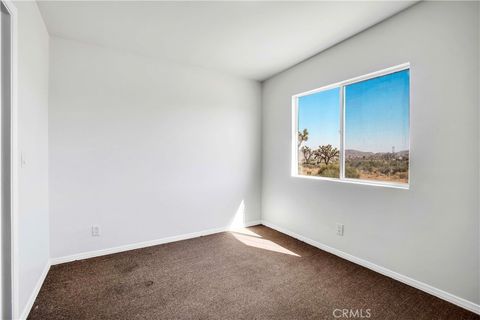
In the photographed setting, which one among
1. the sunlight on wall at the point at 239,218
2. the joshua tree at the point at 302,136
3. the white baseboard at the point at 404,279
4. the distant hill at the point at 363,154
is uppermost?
the joshua tree at the point at 302,136

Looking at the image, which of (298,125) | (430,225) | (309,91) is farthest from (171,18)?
(430,225)

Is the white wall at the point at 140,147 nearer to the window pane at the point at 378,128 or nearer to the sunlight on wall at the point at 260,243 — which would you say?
the sunlight on wall at the point at 260,243

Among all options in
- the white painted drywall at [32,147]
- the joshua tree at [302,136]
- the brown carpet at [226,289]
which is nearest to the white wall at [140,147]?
the white painted drywall at [32,147]

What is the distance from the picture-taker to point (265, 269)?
2.56 metres

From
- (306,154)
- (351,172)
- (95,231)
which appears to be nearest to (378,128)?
(351,172)

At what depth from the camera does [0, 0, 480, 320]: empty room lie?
1.87 metres

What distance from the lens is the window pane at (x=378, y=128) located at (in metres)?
2.38

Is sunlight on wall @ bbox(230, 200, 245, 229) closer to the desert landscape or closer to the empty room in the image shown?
the empty room

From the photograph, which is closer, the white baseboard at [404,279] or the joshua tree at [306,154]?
the white baseboard at [404,279]

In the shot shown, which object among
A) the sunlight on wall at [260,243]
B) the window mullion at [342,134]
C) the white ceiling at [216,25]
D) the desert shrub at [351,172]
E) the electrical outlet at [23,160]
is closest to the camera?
the electrical outlet at [23,160]

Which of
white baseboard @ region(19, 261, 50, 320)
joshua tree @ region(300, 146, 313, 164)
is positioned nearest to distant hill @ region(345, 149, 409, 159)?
joshua tree @ region(300, 146, 313, 164)

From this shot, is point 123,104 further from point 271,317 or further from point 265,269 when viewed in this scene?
point 271,317

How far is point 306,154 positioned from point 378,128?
3.65 feet

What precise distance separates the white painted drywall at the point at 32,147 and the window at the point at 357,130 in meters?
3.05
